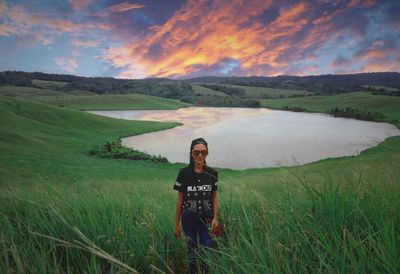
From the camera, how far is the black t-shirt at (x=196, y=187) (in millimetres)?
4508

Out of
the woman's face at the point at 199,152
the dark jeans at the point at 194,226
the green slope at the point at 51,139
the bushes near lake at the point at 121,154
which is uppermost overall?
the woman's face at the point at 199,152

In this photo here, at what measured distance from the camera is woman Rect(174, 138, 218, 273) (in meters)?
4.39

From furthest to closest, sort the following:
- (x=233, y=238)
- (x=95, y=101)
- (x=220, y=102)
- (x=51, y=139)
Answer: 1. (x=220, y=102)
2. (x=95, y=101)
3. (x=51, y=139)
4. (x=233, y=238)

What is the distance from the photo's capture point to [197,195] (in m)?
4.52

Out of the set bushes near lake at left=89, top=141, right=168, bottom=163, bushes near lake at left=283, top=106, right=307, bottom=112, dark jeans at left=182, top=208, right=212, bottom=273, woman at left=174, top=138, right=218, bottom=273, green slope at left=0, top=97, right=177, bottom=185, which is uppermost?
woman at left=174, top=138, right=218, bottom=273

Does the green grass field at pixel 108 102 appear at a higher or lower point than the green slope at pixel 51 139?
higher

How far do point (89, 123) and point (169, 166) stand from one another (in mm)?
37174

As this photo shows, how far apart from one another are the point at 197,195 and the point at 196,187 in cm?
11

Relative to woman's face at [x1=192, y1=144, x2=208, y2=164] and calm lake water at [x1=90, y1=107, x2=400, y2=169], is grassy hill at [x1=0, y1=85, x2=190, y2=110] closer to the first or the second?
calm lake water at [x1=90, y1=107, x2=400, y2=169]

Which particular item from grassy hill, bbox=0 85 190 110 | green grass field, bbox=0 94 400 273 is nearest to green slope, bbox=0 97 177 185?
green grass field, bbox=0 94 400 273

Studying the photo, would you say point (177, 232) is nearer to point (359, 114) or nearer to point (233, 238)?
point (233, 238)

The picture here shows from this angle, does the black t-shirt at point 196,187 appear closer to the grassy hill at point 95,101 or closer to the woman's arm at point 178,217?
the woman's arm at point 178,217

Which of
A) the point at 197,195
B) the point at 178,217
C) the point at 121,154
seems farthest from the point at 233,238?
the point at 121,154

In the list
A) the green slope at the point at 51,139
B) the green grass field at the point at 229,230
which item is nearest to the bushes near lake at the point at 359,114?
the green slope at the point at 51,139
